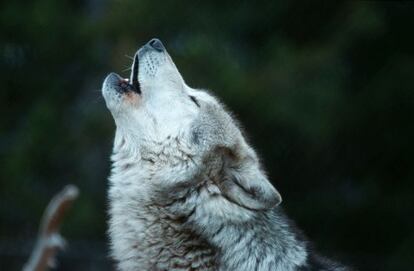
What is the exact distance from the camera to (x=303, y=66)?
12.8 metres

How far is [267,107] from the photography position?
12688mm

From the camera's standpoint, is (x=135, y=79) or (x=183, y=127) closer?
(x=183, y=127)

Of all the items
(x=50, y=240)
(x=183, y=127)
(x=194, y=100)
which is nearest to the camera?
(x=183, y=127)

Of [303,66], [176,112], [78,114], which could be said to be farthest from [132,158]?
[78,114]

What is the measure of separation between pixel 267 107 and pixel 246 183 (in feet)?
24.9

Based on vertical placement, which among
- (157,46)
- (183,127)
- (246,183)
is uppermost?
(157,46)

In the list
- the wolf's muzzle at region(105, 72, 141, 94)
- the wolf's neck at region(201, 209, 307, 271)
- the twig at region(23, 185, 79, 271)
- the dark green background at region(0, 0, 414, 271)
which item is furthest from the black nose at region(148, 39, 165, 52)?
the dark green background at region(0, 0, 414, 271)

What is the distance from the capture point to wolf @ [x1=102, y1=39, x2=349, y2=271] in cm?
506

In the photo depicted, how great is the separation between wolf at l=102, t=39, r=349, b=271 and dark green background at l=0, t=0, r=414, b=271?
707 cm

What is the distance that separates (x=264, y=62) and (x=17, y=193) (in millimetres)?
3954

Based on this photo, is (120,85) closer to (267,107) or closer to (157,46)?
(157,46)

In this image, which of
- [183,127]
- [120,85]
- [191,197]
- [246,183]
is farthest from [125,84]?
[246,183]

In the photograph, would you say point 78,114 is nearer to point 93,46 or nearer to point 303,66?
point 93,46

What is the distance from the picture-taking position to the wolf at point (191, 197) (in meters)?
5.06
